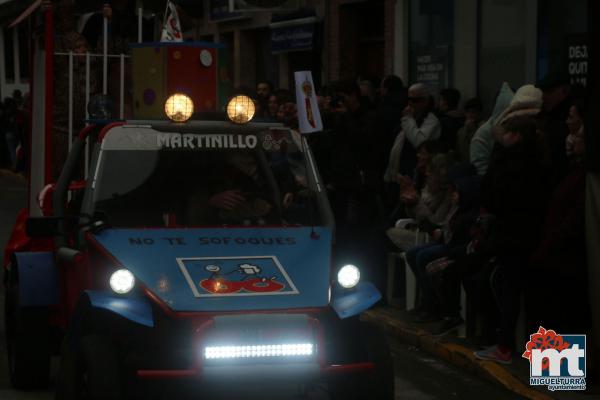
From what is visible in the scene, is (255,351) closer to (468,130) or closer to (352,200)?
(352,200)

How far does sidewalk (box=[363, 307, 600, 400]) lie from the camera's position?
8.76m

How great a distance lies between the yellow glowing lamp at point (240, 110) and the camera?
7.98m

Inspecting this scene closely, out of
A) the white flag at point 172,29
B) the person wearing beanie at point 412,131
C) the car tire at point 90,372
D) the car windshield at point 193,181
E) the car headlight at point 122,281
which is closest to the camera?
the car tire at point 90,372

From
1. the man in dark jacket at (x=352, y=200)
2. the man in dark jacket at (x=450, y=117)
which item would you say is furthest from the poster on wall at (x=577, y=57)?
the man in dark jacket at (x=352, y=200)

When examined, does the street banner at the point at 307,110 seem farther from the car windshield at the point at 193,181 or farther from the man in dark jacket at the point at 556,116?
the man in dark jacket at the point at 556,116

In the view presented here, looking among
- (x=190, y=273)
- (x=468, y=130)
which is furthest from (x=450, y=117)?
(x=190, y=273)

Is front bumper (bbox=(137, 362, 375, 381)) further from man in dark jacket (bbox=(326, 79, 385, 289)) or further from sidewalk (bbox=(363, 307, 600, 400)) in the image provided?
man in dark jacket (bbox=(326, 79, 385, 289))

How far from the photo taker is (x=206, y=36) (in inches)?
1196

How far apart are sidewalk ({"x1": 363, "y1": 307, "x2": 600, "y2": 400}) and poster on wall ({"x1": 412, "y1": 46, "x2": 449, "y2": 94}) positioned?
20.9 ft

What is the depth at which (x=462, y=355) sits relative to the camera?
9.95 meters

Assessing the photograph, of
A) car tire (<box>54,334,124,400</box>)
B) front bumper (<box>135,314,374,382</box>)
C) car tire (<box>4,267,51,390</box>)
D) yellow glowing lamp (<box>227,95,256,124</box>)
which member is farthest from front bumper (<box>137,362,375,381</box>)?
car tire (<box>4,267,51,390</box>)

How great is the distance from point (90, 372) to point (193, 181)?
1.64 meters

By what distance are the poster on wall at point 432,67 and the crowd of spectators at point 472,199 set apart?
3.35 metres

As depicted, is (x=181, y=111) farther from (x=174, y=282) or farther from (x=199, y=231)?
(x=174, y=282)
